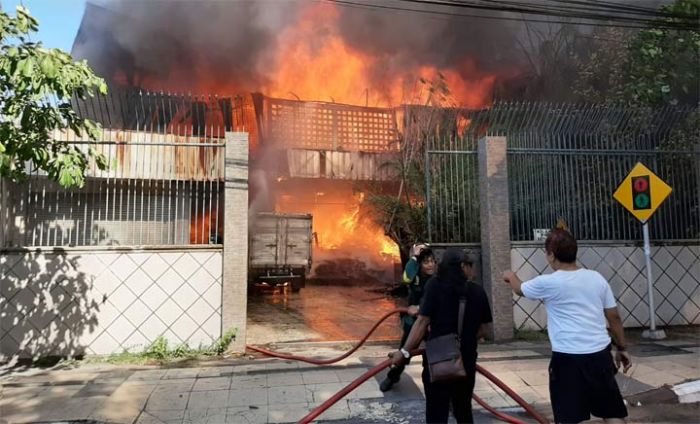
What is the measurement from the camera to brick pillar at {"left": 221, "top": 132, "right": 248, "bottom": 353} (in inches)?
248

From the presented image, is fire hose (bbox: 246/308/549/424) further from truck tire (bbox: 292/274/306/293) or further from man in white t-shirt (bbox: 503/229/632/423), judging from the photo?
truck tire (bbox: 292/274/306/293)

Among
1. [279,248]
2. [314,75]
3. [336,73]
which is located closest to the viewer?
[279,248]

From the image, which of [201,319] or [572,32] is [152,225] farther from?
[572,32]

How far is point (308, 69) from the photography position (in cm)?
1742

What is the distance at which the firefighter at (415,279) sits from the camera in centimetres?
427

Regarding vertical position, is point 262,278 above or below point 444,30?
below

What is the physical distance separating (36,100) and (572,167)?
757 centimetres

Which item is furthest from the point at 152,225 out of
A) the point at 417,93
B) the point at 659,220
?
the point at 417,93

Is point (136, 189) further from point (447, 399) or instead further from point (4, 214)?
point (447, 399)

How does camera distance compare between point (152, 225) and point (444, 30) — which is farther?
point (444, 30)

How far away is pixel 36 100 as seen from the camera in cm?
398

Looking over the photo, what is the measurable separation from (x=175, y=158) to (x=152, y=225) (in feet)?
3.44

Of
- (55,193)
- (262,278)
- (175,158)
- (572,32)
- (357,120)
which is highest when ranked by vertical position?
(572,32)

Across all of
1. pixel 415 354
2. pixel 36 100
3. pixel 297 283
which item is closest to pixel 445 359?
pixel 415 354
